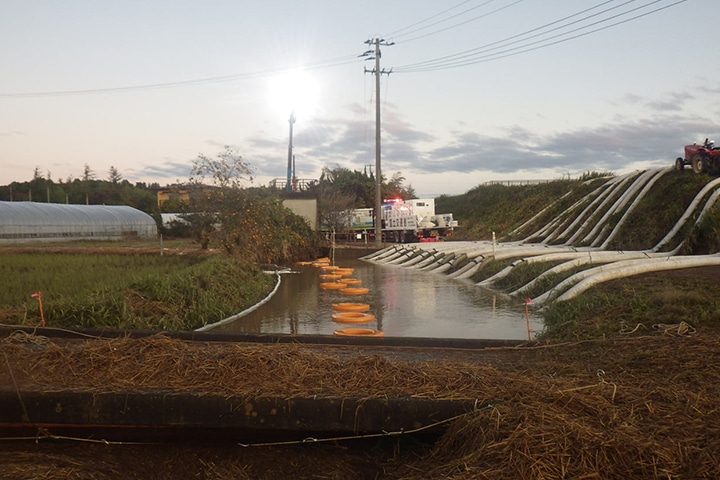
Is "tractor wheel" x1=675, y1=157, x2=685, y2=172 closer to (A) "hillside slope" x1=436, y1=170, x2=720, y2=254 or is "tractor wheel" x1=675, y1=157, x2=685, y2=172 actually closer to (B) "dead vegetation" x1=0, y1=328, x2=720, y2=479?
(A) "hillside slope" x1=436, y1=170, x2=720, y2=254

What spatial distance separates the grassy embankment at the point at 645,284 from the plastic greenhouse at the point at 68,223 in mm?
22845

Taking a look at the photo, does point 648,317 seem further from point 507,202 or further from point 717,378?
point 507,202

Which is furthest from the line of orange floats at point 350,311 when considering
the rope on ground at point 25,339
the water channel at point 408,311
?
the rope on ground at point 25,339

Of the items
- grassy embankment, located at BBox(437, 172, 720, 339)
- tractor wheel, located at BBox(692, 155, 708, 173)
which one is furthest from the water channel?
tractor wheel, located at BBox(692, 155, 708, 173)

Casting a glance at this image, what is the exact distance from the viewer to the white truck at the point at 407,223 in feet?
117

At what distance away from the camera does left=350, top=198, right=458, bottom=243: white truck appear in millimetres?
35656

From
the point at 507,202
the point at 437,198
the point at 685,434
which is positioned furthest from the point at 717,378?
the point at 437,198

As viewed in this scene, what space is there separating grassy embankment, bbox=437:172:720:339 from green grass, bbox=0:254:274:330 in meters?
5.66

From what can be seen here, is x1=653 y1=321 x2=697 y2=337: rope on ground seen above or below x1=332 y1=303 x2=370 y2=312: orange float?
above

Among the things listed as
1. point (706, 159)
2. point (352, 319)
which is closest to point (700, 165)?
point (706, 159)

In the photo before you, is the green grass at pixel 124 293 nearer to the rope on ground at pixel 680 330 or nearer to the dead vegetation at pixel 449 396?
the dead vegetation at pixel 449 396

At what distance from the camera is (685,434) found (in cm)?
300

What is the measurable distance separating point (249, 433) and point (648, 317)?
5.28 metres

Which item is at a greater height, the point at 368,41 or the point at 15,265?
the point at 368,41
